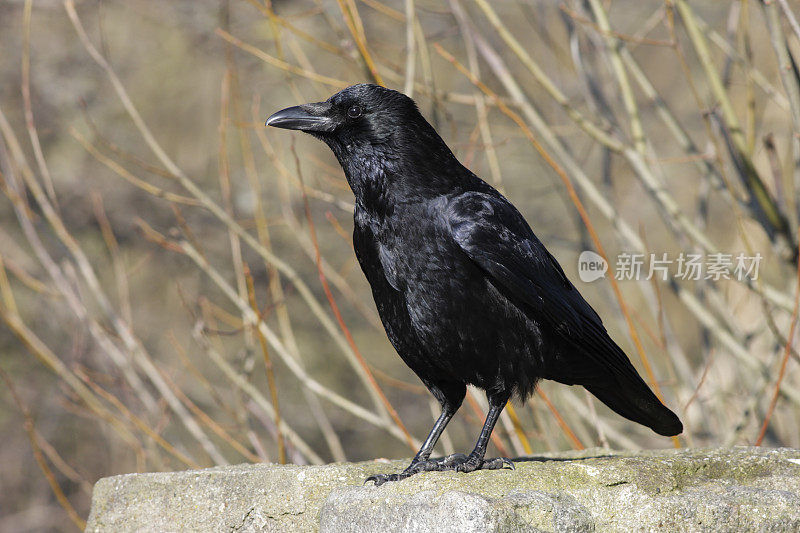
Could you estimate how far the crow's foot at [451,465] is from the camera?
3.02 m

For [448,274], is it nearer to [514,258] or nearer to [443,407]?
[514,258]

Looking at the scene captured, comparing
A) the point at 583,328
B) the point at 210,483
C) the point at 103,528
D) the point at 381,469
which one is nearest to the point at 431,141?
the point at 583,328

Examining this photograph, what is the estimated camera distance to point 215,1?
9.30 meters

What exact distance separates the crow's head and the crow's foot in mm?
1166

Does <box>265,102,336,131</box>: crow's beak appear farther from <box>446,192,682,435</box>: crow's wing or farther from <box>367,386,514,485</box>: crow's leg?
<box>367,386,514,485</box>: crow's leg

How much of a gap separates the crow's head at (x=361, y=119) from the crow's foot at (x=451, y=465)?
45.9 inches

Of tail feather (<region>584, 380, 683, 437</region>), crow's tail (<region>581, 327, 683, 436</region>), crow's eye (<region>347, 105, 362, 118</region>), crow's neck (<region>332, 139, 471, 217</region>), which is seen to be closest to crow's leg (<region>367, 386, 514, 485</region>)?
crow's tail (<region>581, 327, 683, 436</region>)

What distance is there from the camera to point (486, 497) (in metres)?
2.63

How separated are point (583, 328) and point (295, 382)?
7568 millimetres

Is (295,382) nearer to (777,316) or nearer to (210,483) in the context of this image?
(777,316)

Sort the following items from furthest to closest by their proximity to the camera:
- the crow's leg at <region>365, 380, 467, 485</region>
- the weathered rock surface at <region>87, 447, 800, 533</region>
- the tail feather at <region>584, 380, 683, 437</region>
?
the tail feather at <region>584, 380, 683, 437</region> < the crow's leg at <region>365, 380, 467, 485</region> < the weathered rock surface at <region>87, 447, 800, 533</region>

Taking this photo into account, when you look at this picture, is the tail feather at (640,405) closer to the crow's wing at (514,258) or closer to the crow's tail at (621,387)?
the crow's tail at (621,387)

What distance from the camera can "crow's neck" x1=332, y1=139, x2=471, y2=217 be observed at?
321 cm

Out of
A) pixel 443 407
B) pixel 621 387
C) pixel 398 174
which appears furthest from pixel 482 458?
pixel 398 174
